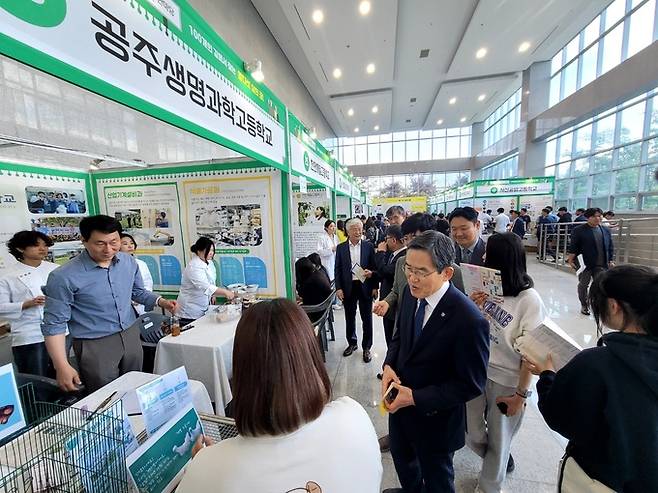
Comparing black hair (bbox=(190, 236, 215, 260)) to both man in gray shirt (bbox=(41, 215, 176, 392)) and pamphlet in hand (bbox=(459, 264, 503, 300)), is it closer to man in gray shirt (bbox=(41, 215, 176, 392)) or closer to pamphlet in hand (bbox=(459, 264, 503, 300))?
man in gray shirt (bbox=(41, 215, 176, 392))

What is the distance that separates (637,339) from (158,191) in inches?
154

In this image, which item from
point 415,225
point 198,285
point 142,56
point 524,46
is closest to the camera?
point 142,56

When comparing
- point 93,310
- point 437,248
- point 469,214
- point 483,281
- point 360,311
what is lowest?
point 360,311

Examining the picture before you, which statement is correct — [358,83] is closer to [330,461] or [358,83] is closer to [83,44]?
[83,44]

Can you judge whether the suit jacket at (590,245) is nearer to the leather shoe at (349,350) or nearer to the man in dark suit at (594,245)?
the man in dark suit at (594,245)

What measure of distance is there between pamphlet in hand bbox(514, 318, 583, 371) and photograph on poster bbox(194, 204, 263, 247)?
2.57 metres

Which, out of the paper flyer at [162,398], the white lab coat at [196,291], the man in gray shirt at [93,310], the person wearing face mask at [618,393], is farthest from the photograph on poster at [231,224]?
the person wearing face mask at [618,393]

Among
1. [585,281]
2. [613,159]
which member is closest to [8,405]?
[585,281]

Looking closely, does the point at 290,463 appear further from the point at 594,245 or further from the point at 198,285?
the point at 594,245

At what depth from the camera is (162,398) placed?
→ 942 millimetres

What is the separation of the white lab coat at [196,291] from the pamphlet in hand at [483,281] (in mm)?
2295

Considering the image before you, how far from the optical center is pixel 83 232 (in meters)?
1.69

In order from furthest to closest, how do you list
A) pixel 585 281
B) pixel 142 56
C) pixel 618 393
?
1. pixel 585 281
2. pixel 142 56
3. pixel 618 393

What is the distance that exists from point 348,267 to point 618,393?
2552 mm
